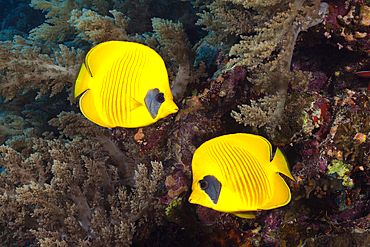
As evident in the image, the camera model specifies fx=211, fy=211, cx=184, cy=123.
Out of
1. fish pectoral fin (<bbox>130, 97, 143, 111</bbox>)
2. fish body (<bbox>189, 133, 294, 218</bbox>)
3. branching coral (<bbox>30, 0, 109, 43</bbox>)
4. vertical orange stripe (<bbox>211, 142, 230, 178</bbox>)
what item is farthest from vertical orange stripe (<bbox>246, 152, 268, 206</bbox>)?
branching coral (<bbox>30, 0, 109, 43</bbox>)

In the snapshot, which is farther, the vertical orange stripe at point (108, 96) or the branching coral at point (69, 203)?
the branching coral at point (69, 203)

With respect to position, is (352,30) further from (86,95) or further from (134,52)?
(86,95)

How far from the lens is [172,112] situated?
116 centimetres

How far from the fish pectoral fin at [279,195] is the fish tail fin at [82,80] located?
1.16m

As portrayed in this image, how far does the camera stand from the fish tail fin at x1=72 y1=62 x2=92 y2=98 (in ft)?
3.85

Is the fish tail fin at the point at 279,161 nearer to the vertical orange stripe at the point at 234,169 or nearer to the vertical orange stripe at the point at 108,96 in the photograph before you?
the vertical orange stripe at the point at 234,169

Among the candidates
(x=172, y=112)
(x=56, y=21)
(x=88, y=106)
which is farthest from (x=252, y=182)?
(x=56, y=21)

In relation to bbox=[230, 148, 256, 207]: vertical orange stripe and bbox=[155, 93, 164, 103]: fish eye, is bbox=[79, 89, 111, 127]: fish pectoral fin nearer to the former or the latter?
bbox=[155, 93, 164, 103]: fish eye

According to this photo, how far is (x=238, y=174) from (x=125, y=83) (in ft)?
2.57

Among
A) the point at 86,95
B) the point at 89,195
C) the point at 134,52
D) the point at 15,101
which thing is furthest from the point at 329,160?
the point at 15,101

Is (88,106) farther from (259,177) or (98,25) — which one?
(98,25)

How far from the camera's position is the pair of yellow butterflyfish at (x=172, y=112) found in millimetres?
1096

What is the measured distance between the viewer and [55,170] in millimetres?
1946

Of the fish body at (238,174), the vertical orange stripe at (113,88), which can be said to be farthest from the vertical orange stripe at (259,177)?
the vertical orange stripe at (113,88)
